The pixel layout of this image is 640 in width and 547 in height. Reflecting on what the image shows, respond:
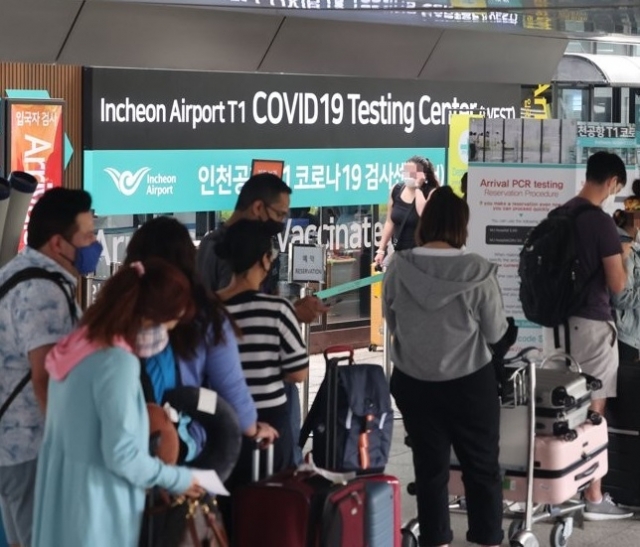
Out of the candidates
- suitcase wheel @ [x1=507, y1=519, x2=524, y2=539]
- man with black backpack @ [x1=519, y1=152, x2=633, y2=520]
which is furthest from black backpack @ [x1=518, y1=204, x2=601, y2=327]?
suitcase wheel @ [x1=507, y1=519, x2=524, y2=539]

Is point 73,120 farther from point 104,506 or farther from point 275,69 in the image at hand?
point 104,506

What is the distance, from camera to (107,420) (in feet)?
12.6

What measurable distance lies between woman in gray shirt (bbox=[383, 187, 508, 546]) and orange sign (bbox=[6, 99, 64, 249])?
3754mm

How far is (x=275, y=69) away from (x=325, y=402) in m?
6.13

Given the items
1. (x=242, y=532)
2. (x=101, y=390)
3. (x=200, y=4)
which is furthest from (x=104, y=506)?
(x=200, y=4)

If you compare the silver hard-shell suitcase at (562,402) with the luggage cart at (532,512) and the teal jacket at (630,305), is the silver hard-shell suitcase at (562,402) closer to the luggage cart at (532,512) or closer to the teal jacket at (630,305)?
the luggage cart at (532,512)

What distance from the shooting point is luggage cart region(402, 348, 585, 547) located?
240 inches

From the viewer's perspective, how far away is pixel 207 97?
35.0 feet

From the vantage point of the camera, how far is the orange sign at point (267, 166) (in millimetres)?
11078

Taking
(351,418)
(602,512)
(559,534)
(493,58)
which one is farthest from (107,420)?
(493,58)

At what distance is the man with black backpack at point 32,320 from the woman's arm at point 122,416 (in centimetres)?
63

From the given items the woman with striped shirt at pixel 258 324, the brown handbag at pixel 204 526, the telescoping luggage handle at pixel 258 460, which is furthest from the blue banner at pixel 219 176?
the brown handbag at pixel 204 526

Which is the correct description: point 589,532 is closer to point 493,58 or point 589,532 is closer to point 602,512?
point 602,512

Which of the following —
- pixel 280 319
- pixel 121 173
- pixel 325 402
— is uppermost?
pixel 121 173
